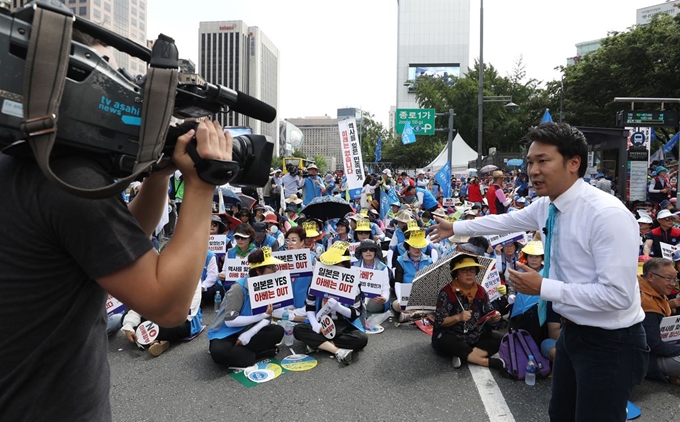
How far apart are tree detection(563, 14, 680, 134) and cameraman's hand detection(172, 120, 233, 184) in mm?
25945

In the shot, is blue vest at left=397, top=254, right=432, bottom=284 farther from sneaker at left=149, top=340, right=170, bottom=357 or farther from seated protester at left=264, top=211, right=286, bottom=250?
sneaker at left=149, top=340, right=170, bottom=357

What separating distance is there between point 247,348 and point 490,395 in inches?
94.8

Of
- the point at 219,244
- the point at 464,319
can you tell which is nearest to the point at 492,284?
the point at 464,319

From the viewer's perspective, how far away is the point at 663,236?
791cm

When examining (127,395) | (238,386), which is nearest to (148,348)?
(127,395)

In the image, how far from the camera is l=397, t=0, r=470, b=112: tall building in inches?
3900

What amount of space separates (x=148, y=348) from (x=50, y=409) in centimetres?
452

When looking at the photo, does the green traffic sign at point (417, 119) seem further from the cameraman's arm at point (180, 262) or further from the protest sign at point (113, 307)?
the cameraman's arm at point (180, 262)

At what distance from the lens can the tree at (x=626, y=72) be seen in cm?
2211

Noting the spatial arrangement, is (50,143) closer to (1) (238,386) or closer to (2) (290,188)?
(1) (238,386)

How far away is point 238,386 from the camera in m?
4.34

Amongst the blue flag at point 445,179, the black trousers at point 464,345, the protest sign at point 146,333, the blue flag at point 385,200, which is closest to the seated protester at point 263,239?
the protest sign at point 146,333

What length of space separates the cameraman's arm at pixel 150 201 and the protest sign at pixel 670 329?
4817 millimetres

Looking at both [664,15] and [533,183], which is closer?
[533,183]
